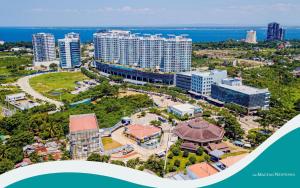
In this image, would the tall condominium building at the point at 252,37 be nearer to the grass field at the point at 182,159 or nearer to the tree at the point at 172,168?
the grass field at the point at 182,159

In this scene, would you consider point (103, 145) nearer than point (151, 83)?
Yes

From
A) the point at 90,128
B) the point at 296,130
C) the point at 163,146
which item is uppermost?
the point at 296,130

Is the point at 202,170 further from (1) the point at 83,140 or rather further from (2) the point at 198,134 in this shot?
(1) the point at 83,140

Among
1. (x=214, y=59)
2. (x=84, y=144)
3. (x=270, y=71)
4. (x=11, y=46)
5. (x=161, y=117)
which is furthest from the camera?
(x=11, y=46)

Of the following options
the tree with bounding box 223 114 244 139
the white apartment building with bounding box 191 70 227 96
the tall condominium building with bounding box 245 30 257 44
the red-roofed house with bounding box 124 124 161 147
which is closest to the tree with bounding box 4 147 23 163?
the red-roofed house with bounding box 124 124 161 147

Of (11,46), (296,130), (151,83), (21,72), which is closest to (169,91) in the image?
(151,83)

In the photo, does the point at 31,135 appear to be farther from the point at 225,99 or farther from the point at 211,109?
the point at 225,99

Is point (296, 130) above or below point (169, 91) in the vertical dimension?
above
